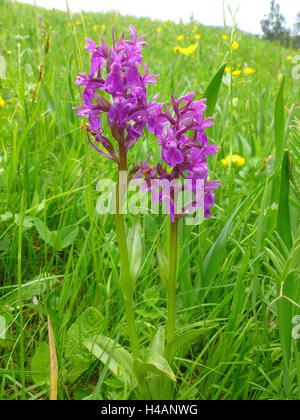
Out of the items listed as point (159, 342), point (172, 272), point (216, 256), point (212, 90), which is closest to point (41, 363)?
point (159, 342)

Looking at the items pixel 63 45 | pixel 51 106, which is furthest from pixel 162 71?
pixel 51 106

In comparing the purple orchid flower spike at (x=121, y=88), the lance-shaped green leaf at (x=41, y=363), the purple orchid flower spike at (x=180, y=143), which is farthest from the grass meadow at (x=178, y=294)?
the purple orchid flower spike at (x=121, y=88)

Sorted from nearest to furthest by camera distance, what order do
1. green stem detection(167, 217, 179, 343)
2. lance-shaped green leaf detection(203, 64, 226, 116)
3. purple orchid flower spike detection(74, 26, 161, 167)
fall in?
purple orchid flower spike detection(74, 26, 161, 167) → green stem detection(167, 217, 179, 343) → lance-shaped green leaf detection(203, 64, 226, 116)

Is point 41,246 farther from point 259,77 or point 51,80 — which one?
point 259,77

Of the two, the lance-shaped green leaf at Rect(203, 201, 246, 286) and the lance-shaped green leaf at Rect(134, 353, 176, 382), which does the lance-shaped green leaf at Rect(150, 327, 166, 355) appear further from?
the lance-shaped green leaf at Rect(203, 201, 246, 286)

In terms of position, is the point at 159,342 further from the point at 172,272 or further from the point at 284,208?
the point at 284,208

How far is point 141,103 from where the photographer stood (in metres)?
0.95

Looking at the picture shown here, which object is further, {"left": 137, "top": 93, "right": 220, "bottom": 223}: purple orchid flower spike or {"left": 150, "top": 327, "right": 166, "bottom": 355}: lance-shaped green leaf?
{"left": 150, "top": 327, "right": 166, "bottom": 355}: lance-shaped green leaf

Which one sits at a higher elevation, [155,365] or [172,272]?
[172,272]

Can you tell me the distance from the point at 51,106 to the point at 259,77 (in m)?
3.09

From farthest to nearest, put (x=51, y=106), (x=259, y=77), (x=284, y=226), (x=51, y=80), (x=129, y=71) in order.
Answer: (x=259, y=77) < (x=51, y=80) < (x=51, y=106) < (x=284, y=226) < (x=129, y=71)

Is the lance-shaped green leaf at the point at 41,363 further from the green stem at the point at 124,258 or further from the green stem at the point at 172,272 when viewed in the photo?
the green stem at the point at 172,272

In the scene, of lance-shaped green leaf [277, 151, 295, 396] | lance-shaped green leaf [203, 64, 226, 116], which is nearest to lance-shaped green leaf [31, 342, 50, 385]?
lance-shaped green leaf [277, 151, 295, 396]

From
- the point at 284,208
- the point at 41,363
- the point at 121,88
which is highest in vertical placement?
the point at 121,88
